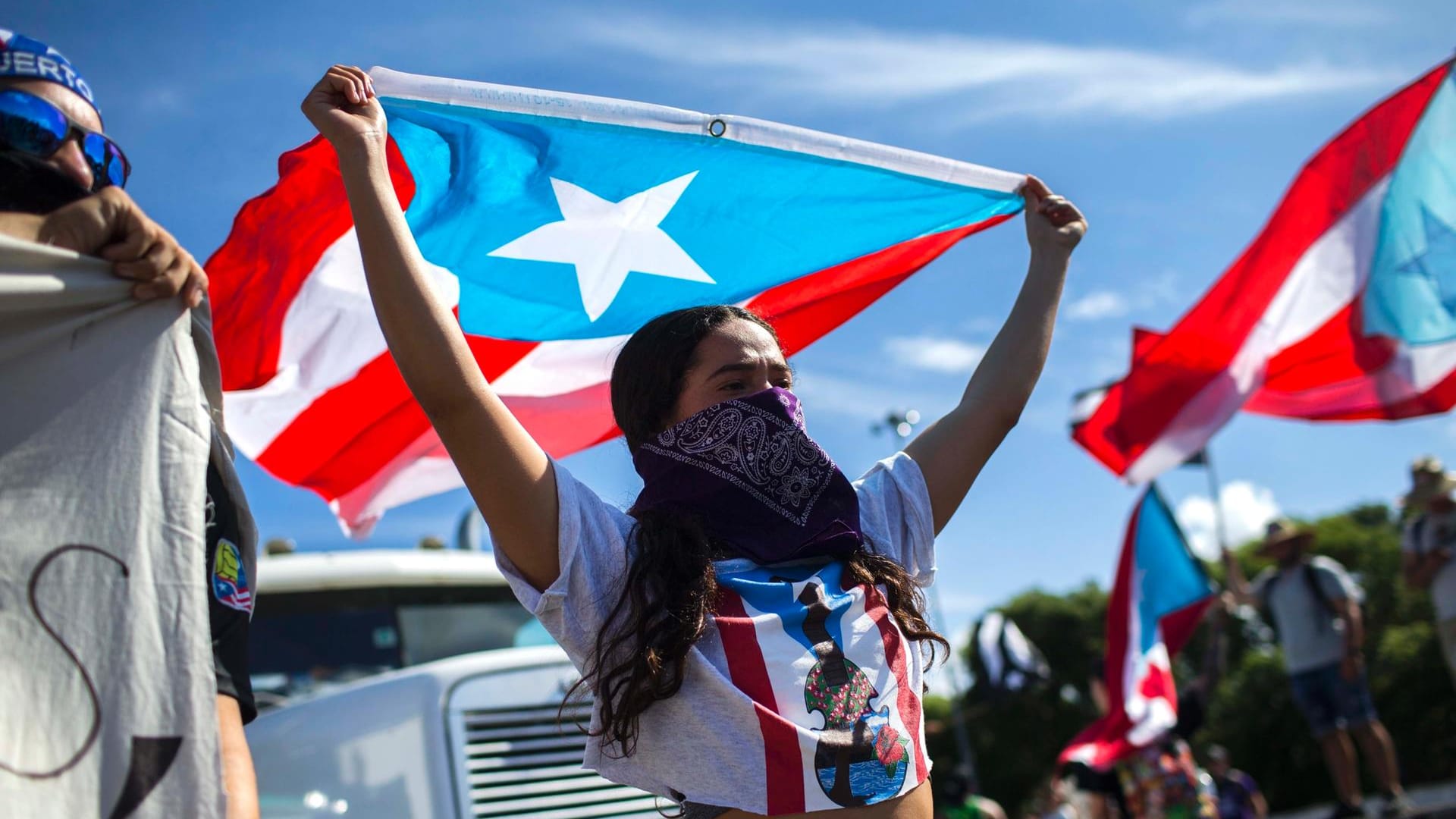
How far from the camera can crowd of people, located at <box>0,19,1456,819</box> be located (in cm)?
170

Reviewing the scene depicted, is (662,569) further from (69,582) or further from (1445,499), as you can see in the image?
(1445,499)

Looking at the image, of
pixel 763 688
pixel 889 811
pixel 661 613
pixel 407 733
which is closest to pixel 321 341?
pixel 407 733

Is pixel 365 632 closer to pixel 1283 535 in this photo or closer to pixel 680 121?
pixel 680 121

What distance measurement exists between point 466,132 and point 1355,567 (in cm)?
A: 4017

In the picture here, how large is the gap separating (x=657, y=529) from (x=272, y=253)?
2138mm

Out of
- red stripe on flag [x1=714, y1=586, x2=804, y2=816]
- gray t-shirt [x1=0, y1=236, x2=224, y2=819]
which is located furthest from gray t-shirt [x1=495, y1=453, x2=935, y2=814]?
gray t-shirt [x1=0, y1=236, x2=224, y2=819]

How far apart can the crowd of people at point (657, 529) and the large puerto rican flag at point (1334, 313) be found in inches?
175

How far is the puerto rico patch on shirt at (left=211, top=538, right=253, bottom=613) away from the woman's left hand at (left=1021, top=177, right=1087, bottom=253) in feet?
6.45

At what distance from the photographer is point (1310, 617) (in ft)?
22.4

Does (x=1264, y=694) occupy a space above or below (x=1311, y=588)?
below

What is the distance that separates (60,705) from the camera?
1456 mm

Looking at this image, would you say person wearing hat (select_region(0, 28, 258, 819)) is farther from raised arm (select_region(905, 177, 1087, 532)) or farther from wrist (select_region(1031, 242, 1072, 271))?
wrist (select_region(1031, 242, 1072, 271))

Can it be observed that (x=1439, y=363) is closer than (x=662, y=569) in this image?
No

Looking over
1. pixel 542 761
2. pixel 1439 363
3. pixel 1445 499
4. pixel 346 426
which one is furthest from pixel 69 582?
pixel 1445 499
